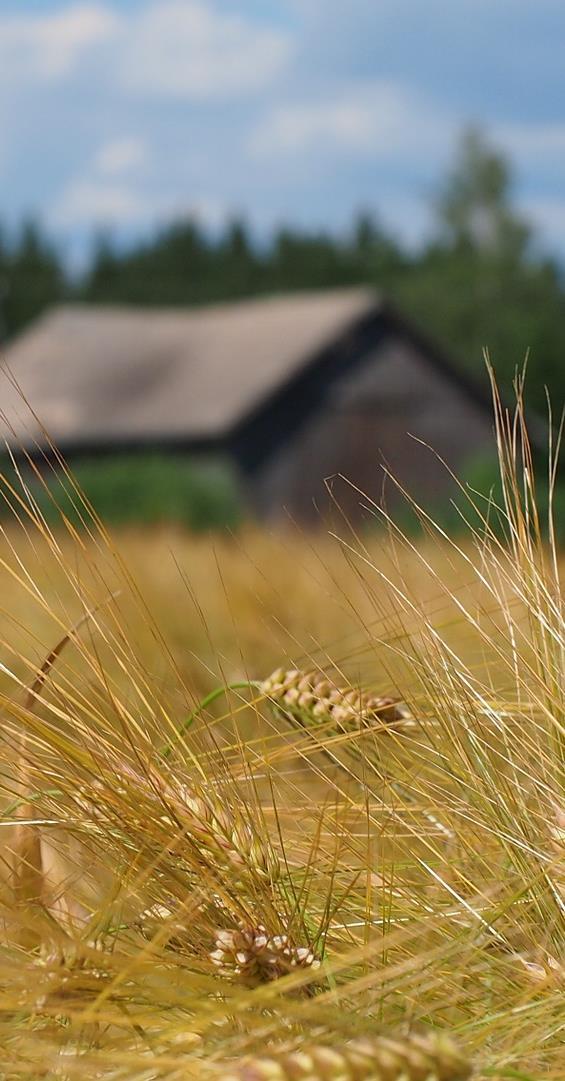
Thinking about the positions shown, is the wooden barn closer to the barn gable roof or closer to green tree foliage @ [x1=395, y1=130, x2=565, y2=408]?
the barn gable roof

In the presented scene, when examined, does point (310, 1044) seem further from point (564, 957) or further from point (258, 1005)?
point (564, 957)

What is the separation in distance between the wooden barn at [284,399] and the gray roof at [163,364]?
36 millimetres

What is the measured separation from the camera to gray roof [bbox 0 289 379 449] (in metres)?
22.3

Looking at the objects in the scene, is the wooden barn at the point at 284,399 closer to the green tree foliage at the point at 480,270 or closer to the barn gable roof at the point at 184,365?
the barn gable roof at the point at 184,365

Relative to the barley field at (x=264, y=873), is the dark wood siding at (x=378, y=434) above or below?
below

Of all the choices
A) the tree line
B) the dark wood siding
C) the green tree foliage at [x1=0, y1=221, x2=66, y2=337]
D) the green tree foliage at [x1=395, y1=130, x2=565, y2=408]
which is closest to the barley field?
the dark wood siding

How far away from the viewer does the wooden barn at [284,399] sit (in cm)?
2112

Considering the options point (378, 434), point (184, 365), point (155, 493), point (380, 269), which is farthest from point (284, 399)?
point (380, 269)

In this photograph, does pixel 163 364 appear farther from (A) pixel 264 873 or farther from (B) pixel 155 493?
(A) pixel 264 873

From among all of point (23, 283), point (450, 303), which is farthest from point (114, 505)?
point (23, 283)

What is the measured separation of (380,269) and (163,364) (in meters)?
28.6

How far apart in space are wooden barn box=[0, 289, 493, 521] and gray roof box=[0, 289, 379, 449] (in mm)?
36

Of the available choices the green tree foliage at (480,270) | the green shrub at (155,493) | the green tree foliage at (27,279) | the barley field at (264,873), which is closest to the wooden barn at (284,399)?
the green shrub at (155,493)

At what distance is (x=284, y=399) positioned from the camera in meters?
21.4
